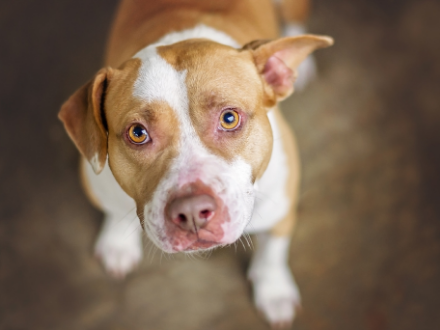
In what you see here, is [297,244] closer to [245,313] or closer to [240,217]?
[245,313]

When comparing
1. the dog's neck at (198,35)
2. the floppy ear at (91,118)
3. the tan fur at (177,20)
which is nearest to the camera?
the floppy ear at (91,118)

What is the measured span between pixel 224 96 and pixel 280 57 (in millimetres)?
393

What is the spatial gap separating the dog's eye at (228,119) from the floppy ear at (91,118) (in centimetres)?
51

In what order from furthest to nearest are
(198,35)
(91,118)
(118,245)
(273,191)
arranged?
(118,245) < (273,191) < (198,35) < (91,118)

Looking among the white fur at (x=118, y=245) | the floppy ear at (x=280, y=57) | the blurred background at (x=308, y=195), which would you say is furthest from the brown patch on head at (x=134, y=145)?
the blurred background at (x=308, y=195)

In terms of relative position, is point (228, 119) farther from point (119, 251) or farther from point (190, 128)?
point (119, 251)

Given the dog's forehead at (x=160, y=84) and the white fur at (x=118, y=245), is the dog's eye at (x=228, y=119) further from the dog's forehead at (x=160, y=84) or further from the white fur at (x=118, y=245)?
the white fur at (x=118, y=245)

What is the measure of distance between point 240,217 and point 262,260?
1215mm

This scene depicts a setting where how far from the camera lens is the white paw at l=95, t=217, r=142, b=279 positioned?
3.18m

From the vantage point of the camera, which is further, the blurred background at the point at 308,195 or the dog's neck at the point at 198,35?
the blurred background at the point at 308,195

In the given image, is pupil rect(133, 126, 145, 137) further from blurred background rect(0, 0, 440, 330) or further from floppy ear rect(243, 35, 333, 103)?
blurred background rect(0, 0, 440, 330)

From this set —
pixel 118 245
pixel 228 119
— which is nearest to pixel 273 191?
pixel 228 119

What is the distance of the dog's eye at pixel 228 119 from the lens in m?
1.96

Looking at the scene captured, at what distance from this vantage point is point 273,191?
2484 millimetres
